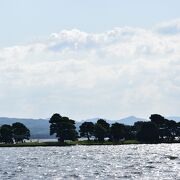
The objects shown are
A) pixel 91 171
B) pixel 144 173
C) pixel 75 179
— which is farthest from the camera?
pixel 91 171

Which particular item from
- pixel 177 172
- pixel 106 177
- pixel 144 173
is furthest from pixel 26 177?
pixel 177 172

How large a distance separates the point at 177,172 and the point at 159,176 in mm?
8269

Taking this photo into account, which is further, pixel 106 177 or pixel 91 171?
pixel 91 171

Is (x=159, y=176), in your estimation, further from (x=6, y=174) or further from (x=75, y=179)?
(x=6, y=174)

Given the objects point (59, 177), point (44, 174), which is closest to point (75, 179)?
point (59, 177)

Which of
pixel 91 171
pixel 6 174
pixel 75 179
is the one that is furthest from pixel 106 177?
pixel 6 174

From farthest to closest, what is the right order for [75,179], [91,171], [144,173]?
1. [91,171]
2. [144,173]
3. [75,179]

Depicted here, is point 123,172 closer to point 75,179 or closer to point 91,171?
point 91,171

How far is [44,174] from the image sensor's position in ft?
322

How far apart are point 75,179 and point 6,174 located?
18743 millimetres

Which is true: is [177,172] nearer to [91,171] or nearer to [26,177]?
[91,171]

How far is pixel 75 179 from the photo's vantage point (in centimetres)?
8788

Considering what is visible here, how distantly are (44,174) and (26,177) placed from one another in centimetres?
574

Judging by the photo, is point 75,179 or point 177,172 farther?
point 177,172
